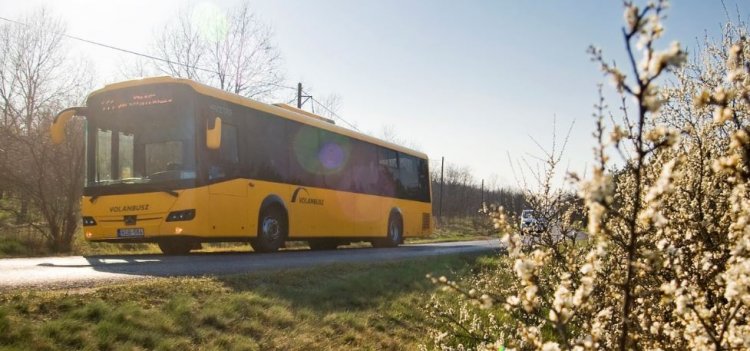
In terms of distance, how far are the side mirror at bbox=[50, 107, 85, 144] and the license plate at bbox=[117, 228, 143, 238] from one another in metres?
2.02

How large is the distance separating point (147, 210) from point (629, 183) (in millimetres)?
8046

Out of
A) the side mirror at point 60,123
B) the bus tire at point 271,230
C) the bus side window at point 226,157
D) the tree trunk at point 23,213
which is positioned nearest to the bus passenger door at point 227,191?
the bus side window at point 226,157

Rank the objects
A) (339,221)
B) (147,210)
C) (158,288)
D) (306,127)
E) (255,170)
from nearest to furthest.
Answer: (158,288) → (147,210) → (255,170) → (306,127) → (339,221)

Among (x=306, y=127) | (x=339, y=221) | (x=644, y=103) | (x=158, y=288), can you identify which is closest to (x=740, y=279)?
(x=644, y=103)

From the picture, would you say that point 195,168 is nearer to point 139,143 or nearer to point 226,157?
point 226,157

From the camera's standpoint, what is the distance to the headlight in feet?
32.4

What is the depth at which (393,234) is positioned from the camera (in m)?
18.3

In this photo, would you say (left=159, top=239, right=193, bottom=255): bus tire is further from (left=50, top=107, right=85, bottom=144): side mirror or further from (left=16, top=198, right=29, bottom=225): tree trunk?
(left=16, top=198, right=29, bottom=225): tree trunk

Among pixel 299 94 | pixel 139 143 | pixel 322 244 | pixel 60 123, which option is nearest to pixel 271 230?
pixel 139 143

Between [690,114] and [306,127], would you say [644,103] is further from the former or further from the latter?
[306,127]

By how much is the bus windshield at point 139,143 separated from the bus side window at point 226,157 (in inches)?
22.5

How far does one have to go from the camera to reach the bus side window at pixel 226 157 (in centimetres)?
1059

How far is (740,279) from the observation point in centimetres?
180

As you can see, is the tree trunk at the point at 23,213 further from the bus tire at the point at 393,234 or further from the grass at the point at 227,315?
the grass at the point at 227,315
